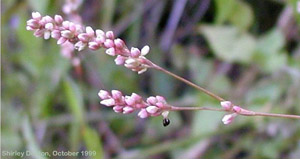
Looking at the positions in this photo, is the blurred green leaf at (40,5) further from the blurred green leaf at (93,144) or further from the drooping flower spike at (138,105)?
the drooping flower spike at (138,105)

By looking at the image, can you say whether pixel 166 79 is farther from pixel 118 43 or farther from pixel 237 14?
pixel 118 43

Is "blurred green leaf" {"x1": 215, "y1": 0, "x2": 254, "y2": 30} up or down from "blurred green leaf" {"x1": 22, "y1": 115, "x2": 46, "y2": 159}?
up

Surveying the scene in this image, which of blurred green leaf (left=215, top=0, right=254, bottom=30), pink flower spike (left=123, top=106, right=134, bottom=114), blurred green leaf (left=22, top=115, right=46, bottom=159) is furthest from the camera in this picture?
blurred green leaf (left=215, top=0, right=254, bottom=30)

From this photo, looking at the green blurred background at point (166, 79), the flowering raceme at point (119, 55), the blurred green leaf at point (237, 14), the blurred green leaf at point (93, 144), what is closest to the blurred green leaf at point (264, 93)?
the green blurred background at point (166, 79)

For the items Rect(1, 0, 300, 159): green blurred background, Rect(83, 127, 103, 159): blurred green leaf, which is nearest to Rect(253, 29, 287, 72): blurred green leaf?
Rect(1, 0, 300, 159): green blurred background

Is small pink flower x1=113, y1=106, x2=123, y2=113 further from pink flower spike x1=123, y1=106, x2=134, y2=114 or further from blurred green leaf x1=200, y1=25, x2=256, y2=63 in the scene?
blurred green leaf x1=200, y1=25, x2=256, y2=63

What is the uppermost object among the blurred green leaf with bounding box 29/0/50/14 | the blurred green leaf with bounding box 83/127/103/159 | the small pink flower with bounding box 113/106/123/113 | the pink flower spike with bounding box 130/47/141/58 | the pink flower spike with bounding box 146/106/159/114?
the blurred green leaf with bounding box 29/0/50/14

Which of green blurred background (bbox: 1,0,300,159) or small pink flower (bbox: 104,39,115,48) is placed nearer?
small pink flower (bbox: 104,39,115,48)

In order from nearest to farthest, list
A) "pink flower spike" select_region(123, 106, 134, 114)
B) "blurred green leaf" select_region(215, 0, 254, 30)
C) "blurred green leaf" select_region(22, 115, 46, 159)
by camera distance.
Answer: "pink flower spike" select_region(123, 106, 134, 114) < "blurred green leaf" select_region(22, 115, 46, 159) < "blurred green leaf" select_region(215, 0, 254, 30)

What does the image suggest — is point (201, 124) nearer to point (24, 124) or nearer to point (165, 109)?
point (24, 124)
